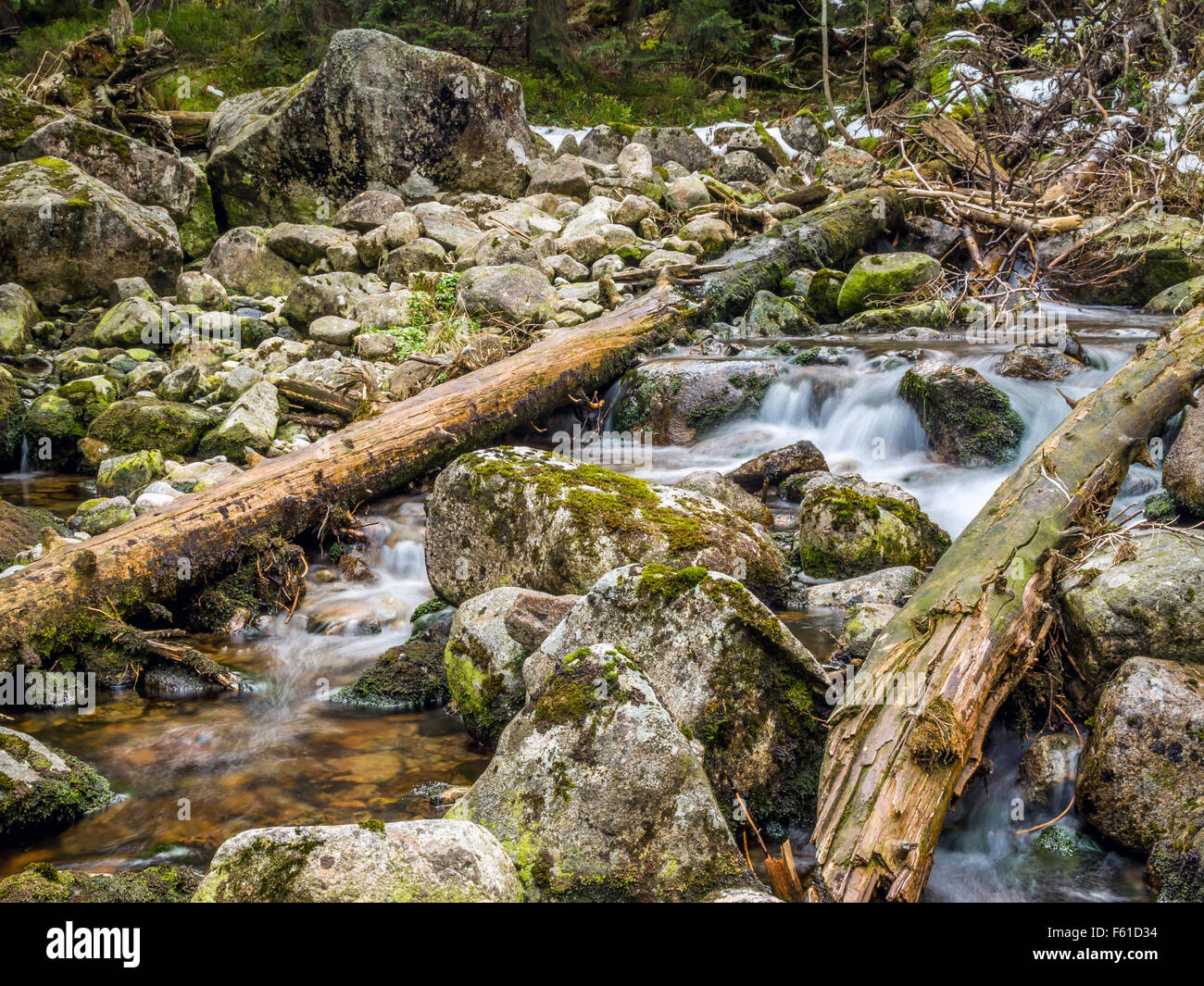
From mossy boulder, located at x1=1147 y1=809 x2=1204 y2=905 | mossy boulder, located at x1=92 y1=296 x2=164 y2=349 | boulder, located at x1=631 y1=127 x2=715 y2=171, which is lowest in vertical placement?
mossy boulder, located at x1=1147 y1=809 x2=1204 y2=905

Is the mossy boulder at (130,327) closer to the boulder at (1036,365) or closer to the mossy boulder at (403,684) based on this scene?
the mossy boulder at (403,684)

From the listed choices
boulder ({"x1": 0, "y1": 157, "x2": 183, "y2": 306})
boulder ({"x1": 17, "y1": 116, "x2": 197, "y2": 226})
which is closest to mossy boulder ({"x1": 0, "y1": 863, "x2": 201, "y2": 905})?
boulder ({"x1": 0, "y1": 157, "x2": 183, "y2": 306})

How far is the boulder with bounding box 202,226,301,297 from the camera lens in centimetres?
1268

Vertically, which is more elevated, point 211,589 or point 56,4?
point 56,4

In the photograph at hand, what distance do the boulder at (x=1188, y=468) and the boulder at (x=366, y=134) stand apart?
12599 mm

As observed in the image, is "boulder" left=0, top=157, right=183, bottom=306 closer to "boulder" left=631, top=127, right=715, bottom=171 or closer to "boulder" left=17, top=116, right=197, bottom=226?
"boulder" left=17, top=116, right=197, bottom=226

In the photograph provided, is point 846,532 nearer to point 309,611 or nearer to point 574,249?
point 309,611

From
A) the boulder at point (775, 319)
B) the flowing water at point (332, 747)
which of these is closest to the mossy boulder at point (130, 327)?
the flowing water at point (332, 747)

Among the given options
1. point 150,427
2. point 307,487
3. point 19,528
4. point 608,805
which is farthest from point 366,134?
point 608,805

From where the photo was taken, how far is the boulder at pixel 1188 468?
5340 mm

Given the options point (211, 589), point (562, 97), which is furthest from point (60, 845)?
point (562, 97)

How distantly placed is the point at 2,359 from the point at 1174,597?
11806 mm

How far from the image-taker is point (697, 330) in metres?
10.9
